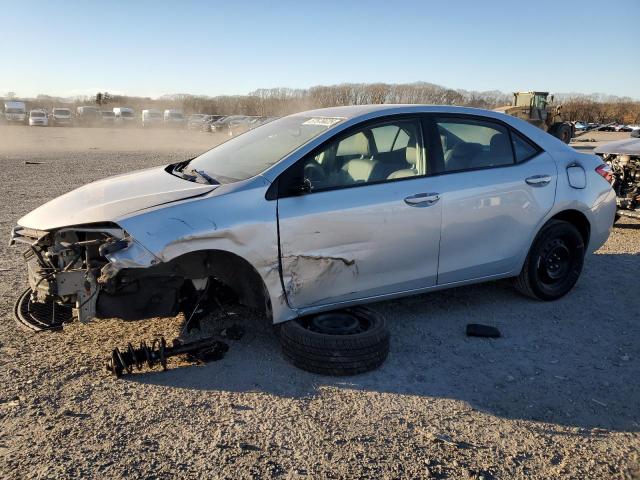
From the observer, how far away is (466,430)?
3023mm

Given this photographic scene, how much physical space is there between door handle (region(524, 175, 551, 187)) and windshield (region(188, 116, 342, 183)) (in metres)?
1.75

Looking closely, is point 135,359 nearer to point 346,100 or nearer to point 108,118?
point 108,118

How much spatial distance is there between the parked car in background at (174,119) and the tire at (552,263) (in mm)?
49191

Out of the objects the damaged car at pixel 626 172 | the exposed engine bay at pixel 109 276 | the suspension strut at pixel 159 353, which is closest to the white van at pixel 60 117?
the damaged car at pixel 626 172

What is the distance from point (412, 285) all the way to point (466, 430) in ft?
4.50

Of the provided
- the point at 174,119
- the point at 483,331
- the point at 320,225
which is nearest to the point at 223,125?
the point at 174,119

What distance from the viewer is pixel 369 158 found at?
13.4 feet

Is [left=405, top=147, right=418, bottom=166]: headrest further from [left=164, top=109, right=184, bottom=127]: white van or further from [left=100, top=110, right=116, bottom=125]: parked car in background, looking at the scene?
[left=100, top=110, right=116, bottom=125]: parked car in background

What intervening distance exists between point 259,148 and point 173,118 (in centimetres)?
4923

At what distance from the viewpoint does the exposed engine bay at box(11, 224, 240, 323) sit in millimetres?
3332

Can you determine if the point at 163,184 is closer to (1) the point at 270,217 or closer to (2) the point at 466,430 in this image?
(1) the point at 270,217

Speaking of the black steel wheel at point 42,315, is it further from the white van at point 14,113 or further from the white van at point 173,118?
the white van at point 14,113

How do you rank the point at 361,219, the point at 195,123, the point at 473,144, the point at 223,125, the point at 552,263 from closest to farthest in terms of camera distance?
the point at 361,219, the point at 473,144, the point at 552,263, the point at 223,125, the point at 195,123

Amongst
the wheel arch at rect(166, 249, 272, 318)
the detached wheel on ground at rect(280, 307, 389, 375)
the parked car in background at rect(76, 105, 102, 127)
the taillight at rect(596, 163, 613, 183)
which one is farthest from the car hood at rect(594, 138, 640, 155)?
the parked car in background at rect(76, 105, 102, 127)
